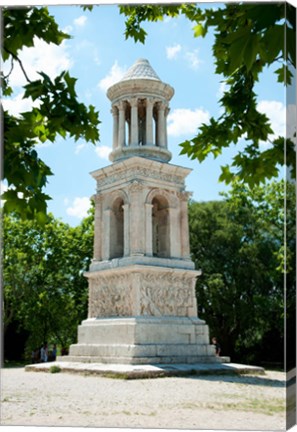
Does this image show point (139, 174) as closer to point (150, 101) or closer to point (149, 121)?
point (149, 121)

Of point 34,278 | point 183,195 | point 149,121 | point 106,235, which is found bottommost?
point 34,278

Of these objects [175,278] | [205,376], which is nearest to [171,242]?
[175,278]

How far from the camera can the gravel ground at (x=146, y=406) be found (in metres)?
5.47

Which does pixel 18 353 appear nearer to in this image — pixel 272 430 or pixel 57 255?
pixel 57 255

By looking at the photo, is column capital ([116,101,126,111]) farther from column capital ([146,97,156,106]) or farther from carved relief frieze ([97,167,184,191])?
carved relief frieze ([97,167,184,191])

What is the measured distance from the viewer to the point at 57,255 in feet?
28.8

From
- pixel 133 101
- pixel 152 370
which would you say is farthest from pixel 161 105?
pixel 152 370

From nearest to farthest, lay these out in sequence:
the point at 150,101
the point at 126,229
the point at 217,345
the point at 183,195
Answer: the point at 217,345
the point at 126,229
the point at 150,101
the point at 183,195

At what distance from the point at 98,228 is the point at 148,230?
1.62m

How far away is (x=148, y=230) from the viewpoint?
14141mm

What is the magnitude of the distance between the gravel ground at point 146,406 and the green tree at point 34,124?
2.56 m

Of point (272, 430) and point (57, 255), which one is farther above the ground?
point (57, 255)

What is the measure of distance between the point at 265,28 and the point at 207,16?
3097 millimetres

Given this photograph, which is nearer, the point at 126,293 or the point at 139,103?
the point at 126,293
